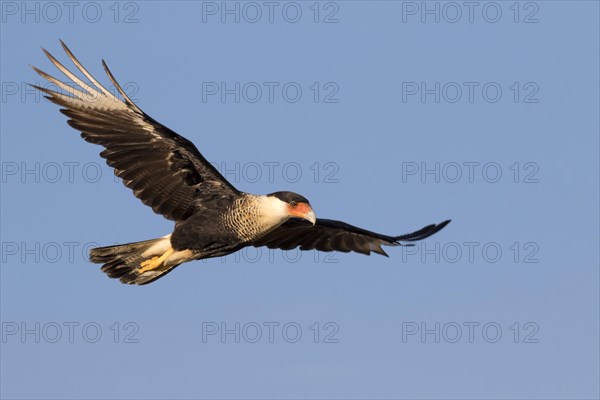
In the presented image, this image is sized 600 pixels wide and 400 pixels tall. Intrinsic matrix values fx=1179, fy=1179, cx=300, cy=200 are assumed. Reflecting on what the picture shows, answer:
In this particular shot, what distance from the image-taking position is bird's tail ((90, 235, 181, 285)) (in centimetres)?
A: 1266

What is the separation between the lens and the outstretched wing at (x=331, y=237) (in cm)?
1385

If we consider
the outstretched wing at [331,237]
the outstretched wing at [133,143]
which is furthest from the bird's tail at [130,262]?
the outstretched wing at [331,237]

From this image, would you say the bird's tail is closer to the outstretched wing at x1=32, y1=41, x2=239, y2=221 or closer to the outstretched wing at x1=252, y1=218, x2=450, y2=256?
the outstretched wing at x1=32, y1=41, x2=239, y2=221

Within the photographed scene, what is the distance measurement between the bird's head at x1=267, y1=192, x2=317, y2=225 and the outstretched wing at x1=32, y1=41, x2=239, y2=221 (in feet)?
2.05

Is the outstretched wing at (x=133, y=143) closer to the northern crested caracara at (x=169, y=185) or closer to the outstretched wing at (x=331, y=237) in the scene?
the northern crested caracara at (x=169, y=185)

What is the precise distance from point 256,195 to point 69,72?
2345 millimetres

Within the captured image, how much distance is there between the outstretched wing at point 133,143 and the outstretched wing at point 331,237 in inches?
60.4

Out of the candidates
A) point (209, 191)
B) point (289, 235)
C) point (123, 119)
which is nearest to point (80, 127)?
point (123, 119)

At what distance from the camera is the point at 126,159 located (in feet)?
40.5

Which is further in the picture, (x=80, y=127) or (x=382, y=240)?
(x=382, y=240)

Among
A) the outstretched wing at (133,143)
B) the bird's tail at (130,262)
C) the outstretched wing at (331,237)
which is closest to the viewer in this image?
the outstretched wing at (133,143)

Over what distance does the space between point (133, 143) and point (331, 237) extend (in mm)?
3064

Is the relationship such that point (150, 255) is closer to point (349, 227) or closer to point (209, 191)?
point (209, 191)

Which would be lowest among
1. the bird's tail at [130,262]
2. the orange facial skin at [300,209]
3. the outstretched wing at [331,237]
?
the bird's tail at [130,262]
